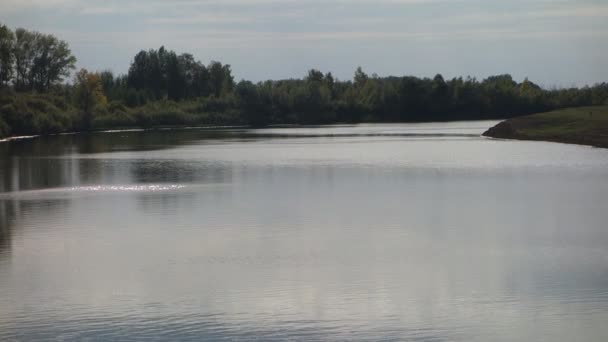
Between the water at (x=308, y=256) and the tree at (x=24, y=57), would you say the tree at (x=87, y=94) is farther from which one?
the water at (x=308, y=256)

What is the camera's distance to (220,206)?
23141mm

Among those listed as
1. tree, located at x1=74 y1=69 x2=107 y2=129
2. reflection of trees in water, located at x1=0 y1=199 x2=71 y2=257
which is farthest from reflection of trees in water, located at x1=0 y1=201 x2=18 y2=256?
tree, located at x1=74 y1=69 x2=107 y2=129

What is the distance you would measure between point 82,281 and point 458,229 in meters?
7.63

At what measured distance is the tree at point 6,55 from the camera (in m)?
90.2

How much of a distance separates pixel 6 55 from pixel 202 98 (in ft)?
86.7

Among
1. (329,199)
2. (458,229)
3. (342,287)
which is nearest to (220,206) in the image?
(329,199)

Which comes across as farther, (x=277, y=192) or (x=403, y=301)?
(x=277, y=192)

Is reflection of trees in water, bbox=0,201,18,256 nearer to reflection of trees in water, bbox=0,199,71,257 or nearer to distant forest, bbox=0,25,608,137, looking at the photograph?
reflection of trees in water, bbox=0,199,71,257

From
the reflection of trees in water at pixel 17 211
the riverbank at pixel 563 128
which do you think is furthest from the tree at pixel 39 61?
the reflection of trees in water at pixel 17 211

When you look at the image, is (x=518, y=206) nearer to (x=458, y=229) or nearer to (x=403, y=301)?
(x=458, y=229)

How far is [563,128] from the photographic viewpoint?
5438 cm

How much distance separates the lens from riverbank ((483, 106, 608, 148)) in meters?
48.0

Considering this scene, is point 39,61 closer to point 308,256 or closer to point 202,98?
point 202,98

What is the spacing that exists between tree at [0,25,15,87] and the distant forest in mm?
90
